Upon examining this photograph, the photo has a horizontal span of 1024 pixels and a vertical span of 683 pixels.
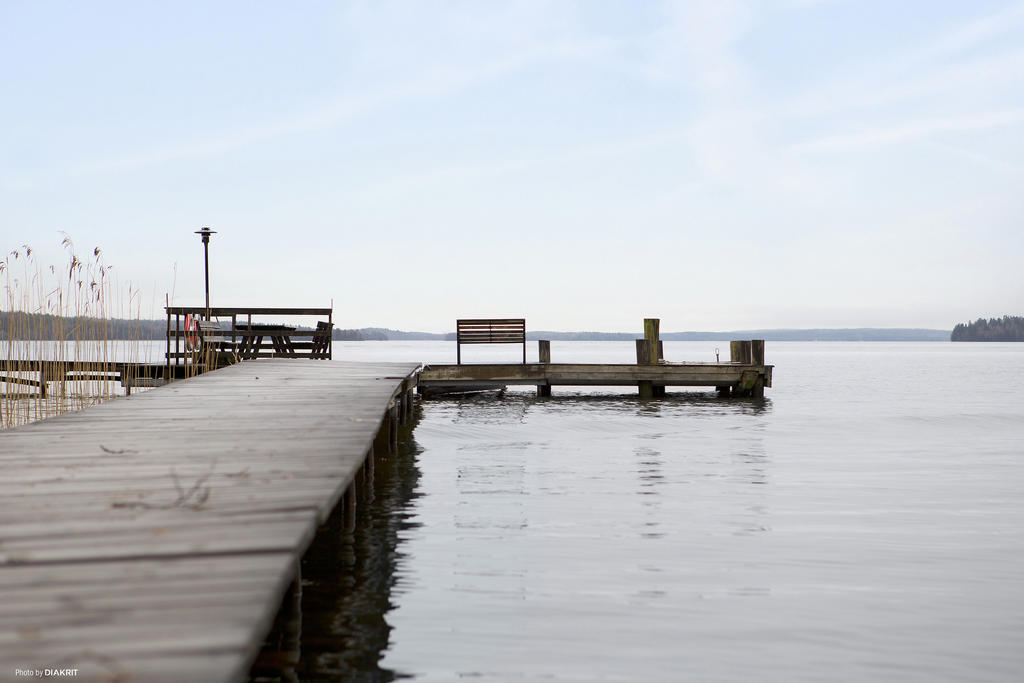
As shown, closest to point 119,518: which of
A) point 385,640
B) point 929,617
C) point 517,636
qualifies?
point 385,640

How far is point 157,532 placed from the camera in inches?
131

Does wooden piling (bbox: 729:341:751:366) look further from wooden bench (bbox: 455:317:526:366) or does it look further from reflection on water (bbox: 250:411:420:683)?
reflection on water (bbox: 250:411:420:683)

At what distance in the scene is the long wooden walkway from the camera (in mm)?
2266

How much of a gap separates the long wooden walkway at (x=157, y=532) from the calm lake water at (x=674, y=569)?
929 millimetres

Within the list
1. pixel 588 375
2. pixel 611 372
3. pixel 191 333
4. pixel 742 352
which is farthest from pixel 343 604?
pixel 742 352

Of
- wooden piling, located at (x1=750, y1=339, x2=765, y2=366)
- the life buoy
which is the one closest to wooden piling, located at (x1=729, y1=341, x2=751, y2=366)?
A: wooden piling, located at (x1=750, y1=339, x2=765, y2=366)

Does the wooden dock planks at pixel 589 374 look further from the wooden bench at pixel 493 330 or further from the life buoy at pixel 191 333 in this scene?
the life buoy at pixel 191 333

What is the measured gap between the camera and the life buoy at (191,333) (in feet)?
54.2

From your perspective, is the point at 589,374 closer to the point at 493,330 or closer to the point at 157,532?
the point at 493,330

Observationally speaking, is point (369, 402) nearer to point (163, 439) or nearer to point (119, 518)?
point (163, 439)

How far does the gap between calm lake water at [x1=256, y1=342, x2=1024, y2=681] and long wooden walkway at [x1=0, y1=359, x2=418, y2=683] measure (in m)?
0.93

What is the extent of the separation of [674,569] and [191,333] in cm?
1301

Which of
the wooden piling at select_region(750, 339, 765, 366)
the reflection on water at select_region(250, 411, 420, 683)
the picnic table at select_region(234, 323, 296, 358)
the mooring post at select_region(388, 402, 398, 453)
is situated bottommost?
the reflection on water at select_region(250, 411, 420, 683)

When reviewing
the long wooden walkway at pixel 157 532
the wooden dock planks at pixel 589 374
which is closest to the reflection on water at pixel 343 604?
the long wooden walkway at pixel 157 532
